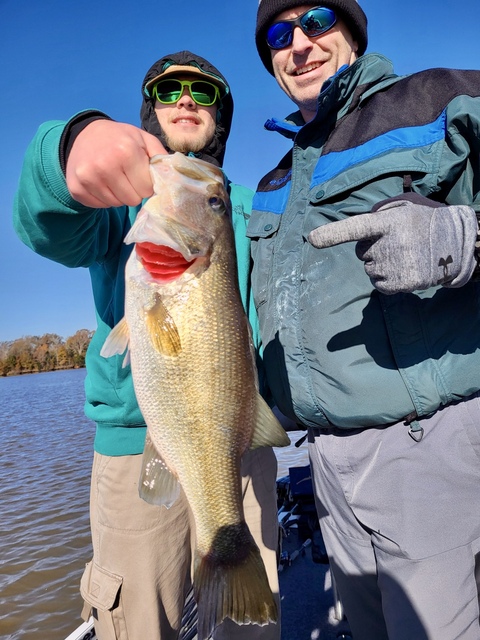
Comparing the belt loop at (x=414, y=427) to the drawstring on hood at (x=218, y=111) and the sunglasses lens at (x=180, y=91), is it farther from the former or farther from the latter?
the sunglasses lens at (x=180, y=91)

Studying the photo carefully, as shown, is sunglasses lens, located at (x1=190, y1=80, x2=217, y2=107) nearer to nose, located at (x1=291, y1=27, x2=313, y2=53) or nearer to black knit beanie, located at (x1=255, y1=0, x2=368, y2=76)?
black knit beanie, located at (x1=255, y1=0, x2=368, y2=76)

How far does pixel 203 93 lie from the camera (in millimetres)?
3439

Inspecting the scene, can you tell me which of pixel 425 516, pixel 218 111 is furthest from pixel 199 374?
pixel 218 111

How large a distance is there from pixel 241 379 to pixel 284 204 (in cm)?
115

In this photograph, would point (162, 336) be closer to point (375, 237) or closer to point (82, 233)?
point (82, 233)

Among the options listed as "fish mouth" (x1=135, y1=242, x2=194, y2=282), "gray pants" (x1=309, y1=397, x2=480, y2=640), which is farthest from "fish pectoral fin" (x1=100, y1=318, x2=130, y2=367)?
"gray pants" (x1=309, y1=397, x2=480, y2=640)

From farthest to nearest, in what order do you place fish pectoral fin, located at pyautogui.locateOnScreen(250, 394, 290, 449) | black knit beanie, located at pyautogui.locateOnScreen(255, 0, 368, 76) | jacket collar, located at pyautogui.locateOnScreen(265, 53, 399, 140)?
black knit beanie, located at pyautogui.locateOnScreen(255, 0, 368, 76)
jacket collar, located at pyautogui.locateOnScreen(265, 53, 399, 140)
fish pectoral fin, located at pyautogui.locateOnScreen(250, 394, 290, 449)

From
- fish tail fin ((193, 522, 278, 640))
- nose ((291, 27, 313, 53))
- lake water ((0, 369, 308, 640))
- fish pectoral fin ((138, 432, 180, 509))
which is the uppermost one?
nose ((291, 27, 313, 53))

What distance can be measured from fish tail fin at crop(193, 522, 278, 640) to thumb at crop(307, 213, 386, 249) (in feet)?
4.65

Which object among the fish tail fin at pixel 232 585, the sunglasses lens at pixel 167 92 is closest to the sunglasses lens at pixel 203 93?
the sunglasses lens at pixel 167 92

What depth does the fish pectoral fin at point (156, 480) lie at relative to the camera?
82.3 inches

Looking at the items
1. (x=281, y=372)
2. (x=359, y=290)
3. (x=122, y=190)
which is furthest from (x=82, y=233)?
(x=359, y=290)

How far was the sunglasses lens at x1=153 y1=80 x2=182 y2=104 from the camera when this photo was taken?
3402 mm

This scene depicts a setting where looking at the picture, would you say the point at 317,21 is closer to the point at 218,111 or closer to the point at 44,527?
the point at 218,111
